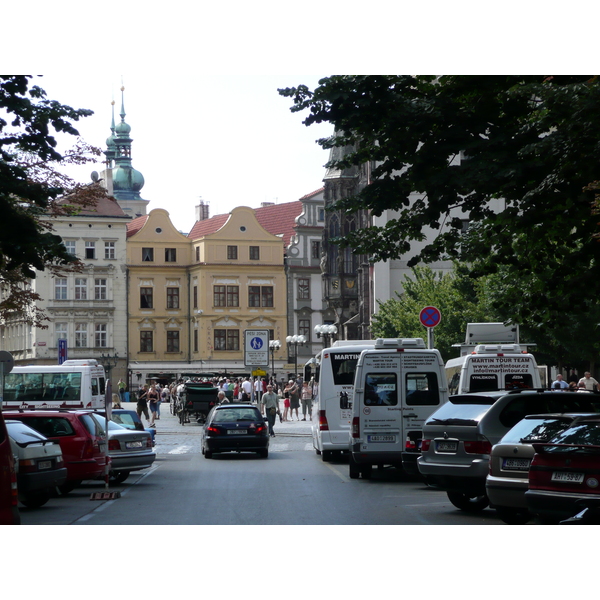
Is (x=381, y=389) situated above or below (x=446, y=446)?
above

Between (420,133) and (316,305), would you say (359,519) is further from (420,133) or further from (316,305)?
(316,305)

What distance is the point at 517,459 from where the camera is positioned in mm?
13000

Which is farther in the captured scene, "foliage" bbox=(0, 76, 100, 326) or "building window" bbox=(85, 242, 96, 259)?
"building window" bbox=(85, 242, 96, 259)

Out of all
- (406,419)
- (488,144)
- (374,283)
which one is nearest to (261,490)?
(406,419)

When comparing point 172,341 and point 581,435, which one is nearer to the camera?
point 581,435

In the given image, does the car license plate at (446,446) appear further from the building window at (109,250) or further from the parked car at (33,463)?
the building window at (109,250)

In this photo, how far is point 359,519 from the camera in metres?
14.4

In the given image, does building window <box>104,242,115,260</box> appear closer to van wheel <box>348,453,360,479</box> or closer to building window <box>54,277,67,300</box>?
building window <box>54,277,67,300</box>

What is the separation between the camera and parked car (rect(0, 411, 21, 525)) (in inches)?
413

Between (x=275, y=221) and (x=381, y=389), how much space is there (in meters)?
79.6

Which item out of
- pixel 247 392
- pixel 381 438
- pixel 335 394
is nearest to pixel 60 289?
pixel 247 392

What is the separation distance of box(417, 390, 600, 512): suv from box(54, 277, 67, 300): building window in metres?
79.4

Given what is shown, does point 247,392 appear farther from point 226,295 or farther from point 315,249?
point 315,249

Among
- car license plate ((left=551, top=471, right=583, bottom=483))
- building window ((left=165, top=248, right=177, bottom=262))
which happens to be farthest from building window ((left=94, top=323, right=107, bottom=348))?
car license plate ((left=551, top=471, right=583, bottom=483))
